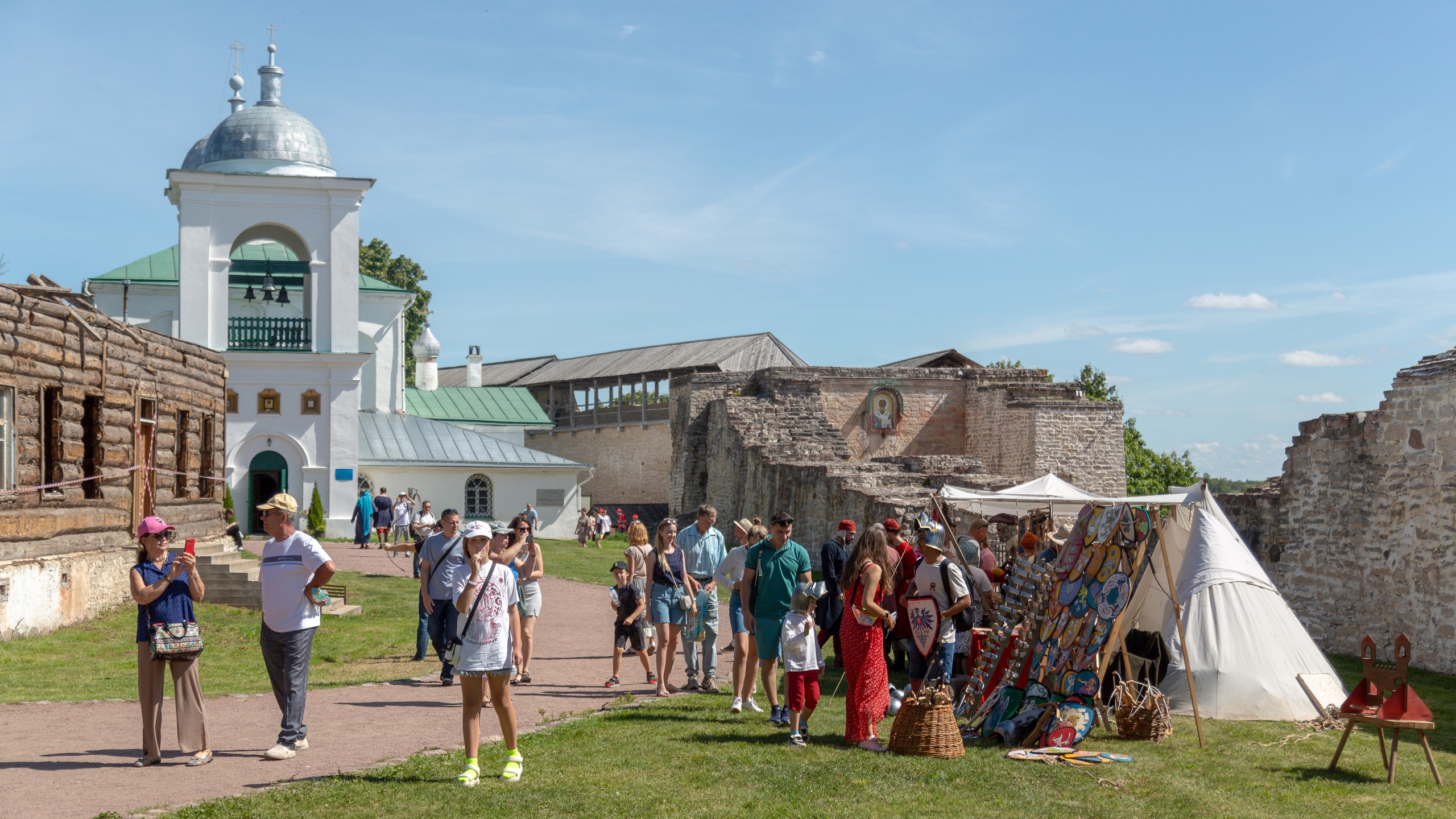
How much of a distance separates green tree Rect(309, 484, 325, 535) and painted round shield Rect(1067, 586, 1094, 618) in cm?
2356

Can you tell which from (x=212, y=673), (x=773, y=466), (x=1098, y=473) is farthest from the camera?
(x=1098, y=473)

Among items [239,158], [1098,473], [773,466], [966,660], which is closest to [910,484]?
[773,466]

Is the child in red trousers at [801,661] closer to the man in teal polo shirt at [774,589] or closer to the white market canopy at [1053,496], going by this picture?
the man in teal polo shirt at [774,589]

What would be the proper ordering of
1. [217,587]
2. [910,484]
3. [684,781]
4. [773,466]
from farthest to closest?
[773,466]
[910,484]
[217,587]
[684,781]

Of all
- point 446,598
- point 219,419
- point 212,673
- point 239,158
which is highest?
point 239,158

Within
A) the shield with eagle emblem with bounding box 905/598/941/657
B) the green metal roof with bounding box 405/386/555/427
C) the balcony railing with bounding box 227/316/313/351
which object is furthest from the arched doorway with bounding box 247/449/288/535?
the shield with eagle emblem with bounding box 905/598/941/657

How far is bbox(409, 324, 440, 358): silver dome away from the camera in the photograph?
2121 inches

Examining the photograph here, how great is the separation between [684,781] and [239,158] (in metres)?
30.0

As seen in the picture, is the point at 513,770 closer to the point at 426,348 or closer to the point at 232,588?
the point at 232,588

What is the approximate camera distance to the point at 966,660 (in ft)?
35.3

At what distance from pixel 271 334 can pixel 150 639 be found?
24828mm

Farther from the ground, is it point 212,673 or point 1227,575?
point 1227,575

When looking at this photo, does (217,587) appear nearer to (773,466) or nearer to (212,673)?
(212,673)

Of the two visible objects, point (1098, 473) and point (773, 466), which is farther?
point (1098, 473)
